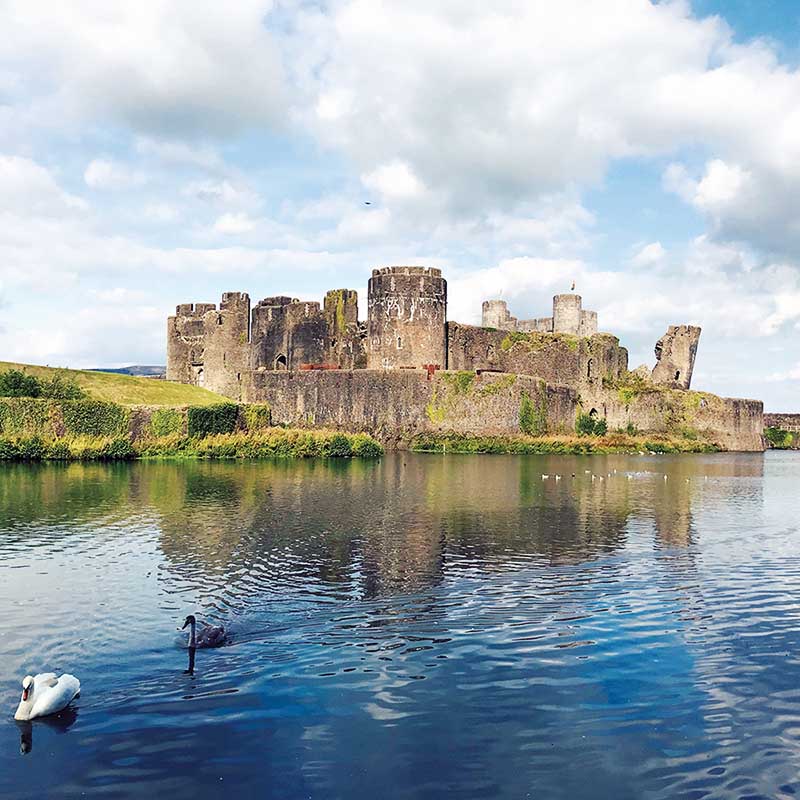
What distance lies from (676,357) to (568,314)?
814cm

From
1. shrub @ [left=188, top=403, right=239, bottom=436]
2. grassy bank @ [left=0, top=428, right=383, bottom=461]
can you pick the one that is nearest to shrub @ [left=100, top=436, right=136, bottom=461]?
grassy bank @ [left=0, top=428, right=383, bottom=461]

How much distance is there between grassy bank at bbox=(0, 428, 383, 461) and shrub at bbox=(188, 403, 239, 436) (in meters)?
0.38

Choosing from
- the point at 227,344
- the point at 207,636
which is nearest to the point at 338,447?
the point at 227,344

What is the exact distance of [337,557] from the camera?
1431 cm

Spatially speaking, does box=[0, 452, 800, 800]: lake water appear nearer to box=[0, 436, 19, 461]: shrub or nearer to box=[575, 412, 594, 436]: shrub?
box=[0, 436, 19, 461]: shrub

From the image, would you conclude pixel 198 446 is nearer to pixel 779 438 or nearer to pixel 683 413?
pixel 683 413

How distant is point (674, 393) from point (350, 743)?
53.9 m

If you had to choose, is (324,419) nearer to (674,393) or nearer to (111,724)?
(674,393)

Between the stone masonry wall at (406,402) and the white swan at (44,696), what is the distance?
1509 inches

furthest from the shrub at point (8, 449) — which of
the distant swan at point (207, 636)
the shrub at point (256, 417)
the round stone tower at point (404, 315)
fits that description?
the distant swan at point (207, 636)

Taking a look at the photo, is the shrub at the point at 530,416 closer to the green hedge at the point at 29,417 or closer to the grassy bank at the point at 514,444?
the grassy bank at the point at 514,444

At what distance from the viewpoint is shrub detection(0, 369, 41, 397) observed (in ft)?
122

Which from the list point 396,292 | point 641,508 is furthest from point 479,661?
point 396,292

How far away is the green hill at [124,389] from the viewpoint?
40906 mm
